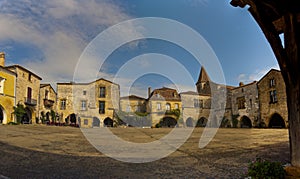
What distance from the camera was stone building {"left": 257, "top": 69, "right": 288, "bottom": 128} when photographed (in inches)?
938

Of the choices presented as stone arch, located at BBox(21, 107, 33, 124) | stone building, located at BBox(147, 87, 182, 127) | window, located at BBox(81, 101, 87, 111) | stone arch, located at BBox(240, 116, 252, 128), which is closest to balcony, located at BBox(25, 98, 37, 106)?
stone arch, located at BBox(21, 107, 33, 124)

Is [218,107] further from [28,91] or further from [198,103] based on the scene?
[28,91]

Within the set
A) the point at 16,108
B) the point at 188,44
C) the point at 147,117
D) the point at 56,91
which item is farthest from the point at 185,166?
the point at 56,91

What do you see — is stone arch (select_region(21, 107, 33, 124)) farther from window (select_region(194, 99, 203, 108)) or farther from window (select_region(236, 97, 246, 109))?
window (select_region(236, 97, 246, 109))

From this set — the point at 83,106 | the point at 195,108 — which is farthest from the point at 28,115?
the point at 195,108

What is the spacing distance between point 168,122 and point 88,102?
458 inches

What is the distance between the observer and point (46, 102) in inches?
1140

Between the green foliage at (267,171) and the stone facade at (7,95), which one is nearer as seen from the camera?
the green foliage at (267,171)

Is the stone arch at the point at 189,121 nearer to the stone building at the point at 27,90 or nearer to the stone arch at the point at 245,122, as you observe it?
the stone arch at the point at 245,122

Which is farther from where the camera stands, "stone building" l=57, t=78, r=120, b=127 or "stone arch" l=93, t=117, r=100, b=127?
"stone arch" l=93, t=117, r=100, b=127

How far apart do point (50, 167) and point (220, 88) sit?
32.8 metres

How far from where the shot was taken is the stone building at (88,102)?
104ft

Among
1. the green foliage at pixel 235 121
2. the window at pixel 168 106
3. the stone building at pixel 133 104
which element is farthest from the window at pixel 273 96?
the stone building at pixel 133 104

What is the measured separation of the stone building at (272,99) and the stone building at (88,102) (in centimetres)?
1916
